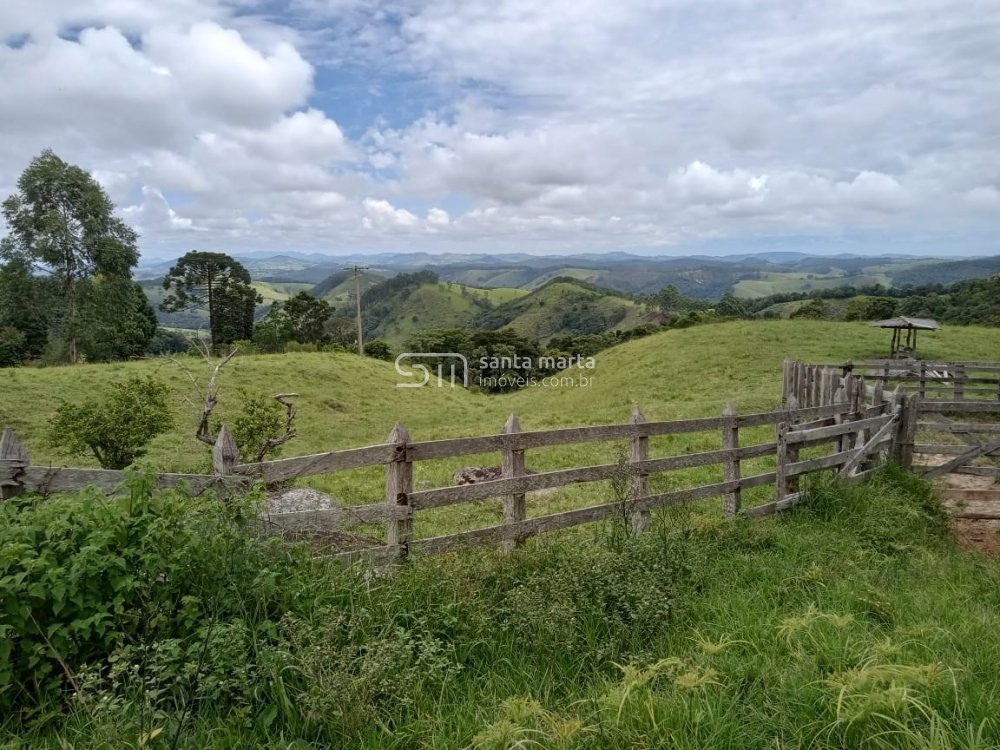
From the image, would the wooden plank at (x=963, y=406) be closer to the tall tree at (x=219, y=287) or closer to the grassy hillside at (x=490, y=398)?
the grassy hillside at (x=490, y=398)

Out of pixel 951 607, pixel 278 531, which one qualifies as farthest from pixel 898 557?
pixel 278 531

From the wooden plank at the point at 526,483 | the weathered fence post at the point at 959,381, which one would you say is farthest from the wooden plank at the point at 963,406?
the weathered fence post at the point at 959,381

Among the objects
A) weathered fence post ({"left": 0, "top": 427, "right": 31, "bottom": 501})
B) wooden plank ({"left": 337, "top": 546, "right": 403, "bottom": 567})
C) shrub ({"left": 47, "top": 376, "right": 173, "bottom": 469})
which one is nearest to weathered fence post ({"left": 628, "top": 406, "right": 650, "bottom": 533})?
wooden plank ({"left": 337, "top": 546, "right": 403, "bottom": 567})

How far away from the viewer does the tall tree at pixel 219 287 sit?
196 feet

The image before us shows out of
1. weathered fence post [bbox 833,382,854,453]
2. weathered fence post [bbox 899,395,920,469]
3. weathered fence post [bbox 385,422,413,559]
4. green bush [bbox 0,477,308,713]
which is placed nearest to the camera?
green bush [bbox 0,477,308,713]

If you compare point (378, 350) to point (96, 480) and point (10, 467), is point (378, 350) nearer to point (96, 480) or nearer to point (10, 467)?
point (96, 480)

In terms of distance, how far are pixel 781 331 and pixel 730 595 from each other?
104ft

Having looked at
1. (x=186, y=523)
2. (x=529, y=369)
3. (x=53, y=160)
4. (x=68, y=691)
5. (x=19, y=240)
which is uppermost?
(x=53, y=160)

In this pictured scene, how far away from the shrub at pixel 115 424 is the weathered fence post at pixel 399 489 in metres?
A: 9.69

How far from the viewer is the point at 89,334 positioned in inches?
1535

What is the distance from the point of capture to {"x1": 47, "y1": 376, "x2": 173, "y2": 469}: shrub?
474 inches

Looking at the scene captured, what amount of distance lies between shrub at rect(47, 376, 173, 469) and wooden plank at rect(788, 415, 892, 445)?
12.3 metres

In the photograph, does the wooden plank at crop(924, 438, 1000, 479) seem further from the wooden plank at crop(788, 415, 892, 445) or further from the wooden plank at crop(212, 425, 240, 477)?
the wooden plank at crop(212, 425, 240, 477)

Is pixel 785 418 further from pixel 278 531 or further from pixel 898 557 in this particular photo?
pixel 278 531
